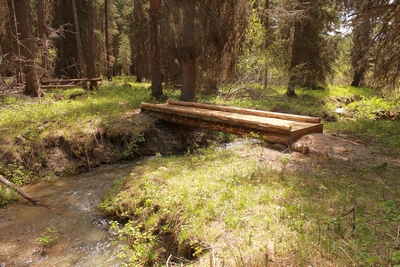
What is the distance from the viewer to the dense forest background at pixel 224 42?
825 centimetres

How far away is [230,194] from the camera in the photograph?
4.14 meters

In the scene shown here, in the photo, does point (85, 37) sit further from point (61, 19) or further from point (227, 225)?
point (227, 225)

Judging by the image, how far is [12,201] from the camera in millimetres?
5523

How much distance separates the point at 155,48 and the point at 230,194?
32.9 feet

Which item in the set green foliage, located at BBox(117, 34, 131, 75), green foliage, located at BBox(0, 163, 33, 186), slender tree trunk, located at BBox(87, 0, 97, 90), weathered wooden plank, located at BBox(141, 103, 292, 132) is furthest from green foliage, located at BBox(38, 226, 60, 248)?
green foliage, located at BBox(117, 34, 131, 75)

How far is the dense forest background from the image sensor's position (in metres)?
8.25

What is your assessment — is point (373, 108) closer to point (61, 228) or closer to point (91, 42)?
point (61, 228)

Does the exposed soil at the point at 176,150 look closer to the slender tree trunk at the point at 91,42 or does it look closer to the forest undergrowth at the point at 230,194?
the forest undergrowth at the point at 230,194

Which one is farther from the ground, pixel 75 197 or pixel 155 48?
pixel 155 48

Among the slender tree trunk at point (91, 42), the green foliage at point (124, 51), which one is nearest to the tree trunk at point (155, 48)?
the slender tree trunk at point (91, 42)

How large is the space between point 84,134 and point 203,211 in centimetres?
544

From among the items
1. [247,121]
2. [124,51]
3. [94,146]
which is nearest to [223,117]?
[247,121]

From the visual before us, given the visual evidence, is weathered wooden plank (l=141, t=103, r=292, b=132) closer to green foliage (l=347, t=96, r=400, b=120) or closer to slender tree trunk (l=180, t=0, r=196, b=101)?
slender tree trunk (l=180, t=0, r=196, b=101)

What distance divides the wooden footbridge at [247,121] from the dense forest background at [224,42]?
10.0 feet
